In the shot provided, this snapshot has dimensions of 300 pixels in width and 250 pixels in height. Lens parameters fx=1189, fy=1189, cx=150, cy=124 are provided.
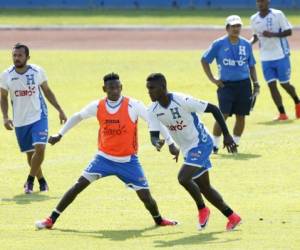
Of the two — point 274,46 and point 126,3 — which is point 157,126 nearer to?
point 274,46

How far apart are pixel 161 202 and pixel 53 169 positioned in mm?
3654

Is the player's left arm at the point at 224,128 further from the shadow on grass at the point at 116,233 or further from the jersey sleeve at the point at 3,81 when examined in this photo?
the jersey sleeve at the point at 3,81

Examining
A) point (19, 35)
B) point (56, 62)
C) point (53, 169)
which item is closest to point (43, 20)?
point (19, 35)

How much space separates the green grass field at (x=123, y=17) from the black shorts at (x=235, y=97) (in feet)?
89.7

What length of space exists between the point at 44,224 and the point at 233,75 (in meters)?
7.54

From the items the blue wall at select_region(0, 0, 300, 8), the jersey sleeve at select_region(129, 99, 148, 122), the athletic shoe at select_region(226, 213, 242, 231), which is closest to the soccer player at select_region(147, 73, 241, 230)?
the athletic shoe at select_region(226, 213, 242, 231)

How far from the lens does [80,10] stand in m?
57.8

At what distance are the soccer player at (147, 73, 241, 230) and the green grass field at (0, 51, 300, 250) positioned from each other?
1.31 ft

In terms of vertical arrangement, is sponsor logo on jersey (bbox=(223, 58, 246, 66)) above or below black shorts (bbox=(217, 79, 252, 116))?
above

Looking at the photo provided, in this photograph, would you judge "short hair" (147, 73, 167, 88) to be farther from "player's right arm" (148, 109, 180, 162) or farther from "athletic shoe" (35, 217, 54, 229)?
"athletic shoe" (35, 217, 54, 229)

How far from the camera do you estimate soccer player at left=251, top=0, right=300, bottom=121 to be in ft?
80.1

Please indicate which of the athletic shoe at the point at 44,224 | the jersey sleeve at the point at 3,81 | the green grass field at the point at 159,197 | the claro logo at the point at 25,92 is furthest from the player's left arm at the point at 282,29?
the athletic shoe at the point at 44,224

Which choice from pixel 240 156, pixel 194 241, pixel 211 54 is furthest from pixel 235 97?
pixel 194 241

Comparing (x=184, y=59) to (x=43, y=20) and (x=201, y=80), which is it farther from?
(x=43, y=20)
